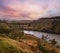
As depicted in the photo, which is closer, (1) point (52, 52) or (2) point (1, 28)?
(1) point (52, 52)

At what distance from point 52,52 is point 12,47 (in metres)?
14.4

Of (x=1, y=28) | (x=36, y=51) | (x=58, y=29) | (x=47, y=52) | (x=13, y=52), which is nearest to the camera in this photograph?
(x=13, y=52)

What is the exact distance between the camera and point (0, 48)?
81.5 feet

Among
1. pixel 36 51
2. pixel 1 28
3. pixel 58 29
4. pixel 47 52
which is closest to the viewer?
pixel 36 51

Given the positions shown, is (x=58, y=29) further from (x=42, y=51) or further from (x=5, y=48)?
(x=5, y=48)

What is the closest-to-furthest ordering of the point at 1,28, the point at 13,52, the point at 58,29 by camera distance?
the point at 13,52 < the point at 1,28 < the point at 58,29

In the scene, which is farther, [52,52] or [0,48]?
[52,52]

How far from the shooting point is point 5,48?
24984mm

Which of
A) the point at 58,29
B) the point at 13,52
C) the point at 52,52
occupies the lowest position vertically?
the point at 58,29

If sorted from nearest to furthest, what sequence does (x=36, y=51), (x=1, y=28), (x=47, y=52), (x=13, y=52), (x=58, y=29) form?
(x=13, y=52)
(x=36, y=51)
(x=47, y=52)
(x=1, y=28)
(x=58, y=29)

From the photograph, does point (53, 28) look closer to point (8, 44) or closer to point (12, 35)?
point (12, 35)

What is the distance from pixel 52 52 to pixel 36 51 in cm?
478

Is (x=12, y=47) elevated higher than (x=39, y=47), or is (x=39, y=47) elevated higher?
(x=12, y=47)

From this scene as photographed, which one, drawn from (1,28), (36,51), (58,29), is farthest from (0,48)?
(58,29)
